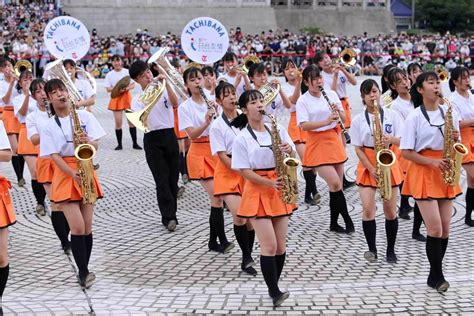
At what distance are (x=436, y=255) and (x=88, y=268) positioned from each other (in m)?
3.37

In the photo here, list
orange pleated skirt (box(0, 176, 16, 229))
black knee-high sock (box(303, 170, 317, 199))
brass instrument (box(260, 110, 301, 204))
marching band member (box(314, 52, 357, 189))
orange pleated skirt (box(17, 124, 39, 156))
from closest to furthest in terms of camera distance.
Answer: orange pleated skirt (box(0, 176, 16, 229)), brass instrument (box(260, 110, 301, 204)), orange pleated skirt (box(17, 124, 39, 156)), black knee-high sock (box(303, 170, 317, 199)), marching band member (box(314, 52, 357, 189))

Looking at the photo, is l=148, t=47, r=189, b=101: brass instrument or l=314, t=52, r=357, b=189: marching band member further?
l=314, t=52, r=357, b=189: marching band member

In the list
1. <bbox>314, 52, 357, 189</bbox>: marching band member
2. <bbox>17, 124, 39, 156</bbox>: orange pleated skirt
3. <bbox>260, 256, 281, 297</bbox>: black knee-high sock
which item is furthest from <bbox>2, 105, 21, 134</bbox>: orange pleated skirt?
<bbox>260, 256, 281, 297</bbox>: black knee-high sock

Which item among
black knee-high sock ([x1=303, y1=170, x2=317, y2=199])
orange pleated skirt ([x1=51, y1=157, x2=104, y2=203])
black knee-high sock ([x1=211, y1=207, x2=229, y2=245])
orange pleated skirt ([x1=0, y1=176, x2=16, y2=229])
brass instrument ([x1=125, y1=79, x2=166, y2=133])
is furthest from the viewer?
black knee-high sock ([x1=303, y1=170, x2=317, y2=199])

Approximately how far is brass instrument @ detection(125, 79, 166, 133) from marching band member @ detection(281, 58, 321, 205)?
7.50 ft

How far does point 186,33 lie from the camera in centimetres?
1209

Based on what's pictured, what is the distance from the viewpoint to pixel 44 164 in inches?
353

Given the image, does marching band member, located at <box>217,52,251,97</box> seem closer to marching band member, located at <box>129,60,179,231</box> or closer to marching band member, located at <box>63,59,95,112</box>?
marching band member, located at <box>129,60,179,231</box>

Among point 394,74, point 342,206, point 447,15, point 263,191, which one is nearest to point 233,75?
point 394,74

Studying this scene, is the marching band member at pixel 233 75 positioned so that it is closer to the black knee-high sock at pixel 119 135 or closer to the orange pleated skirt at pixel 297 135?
the orange pleated skirt at pixel 297 135

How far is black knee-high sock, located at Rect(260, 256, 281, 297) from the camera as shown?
668 centimetres

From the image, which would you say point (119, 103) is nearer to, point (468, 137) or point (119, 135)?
point (119, 135)

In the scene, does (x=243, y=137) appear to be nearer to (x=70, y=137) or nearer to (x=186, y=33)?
(x=70, y=137)

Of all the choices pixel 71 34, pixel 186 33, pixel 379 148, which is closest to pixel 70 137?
pixel 379 148
